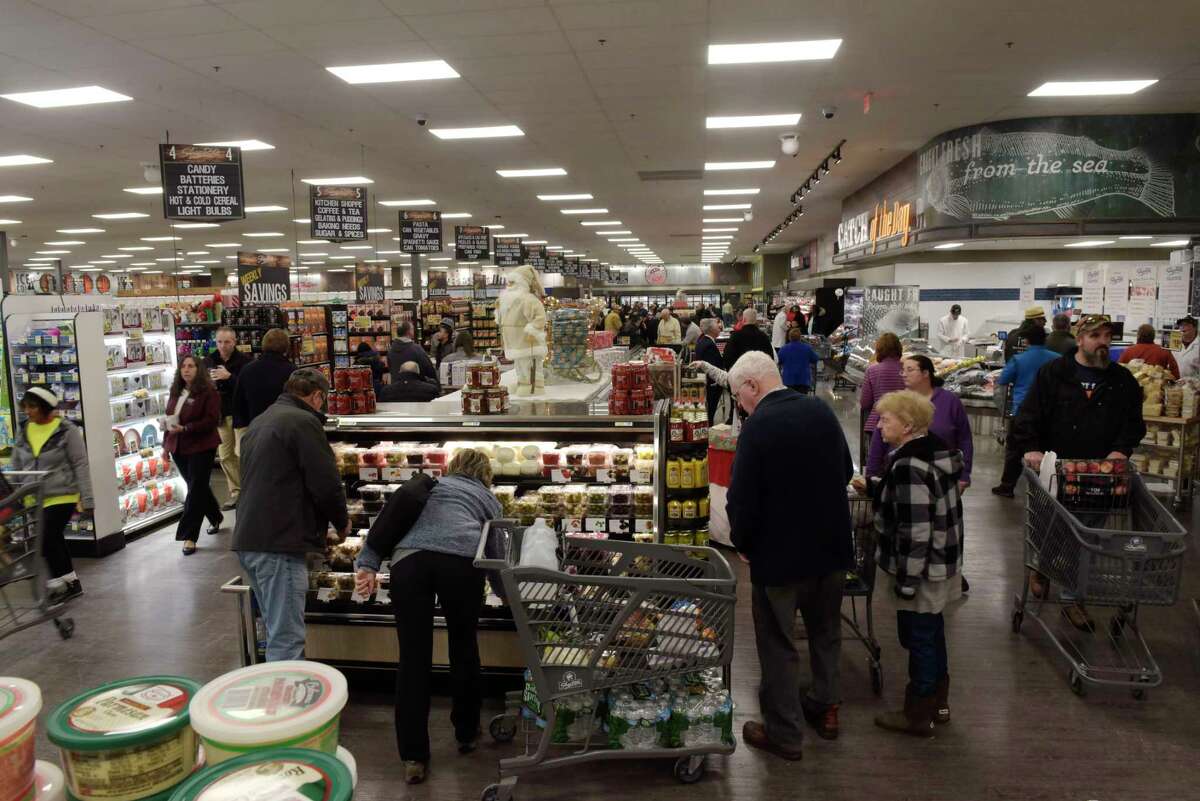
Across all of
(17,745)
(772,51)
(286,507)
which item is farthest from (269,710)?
(772,51)

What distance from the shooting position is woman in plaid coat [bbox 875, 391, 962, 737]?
12.2 ft

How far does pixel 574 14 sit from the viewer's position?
19.2ft

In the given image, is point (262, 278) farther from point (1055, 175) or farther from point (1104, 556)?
point (1104, 556)

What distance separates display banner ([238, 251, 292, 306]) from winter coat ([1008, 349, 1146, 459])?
11.3 metres

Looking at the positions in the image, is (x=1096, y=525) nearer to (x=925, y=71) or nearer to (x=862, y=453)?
(x=862, y=453)

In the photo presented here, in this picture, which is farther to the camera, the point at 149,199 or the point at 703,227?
the point at 703,227

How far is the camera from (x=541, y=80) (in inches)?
301

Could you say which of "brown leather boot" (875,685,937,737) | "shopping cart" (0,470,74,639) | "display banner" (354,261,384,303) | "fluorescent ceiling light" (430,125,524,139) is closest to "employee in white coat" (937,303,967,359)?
"fluorescent ceiling light" (430,125,524,139)

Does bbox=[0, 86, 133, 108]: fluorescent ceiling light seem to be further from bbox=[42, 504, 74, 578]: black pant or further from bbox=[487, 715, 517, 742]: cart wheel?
bbox=[487, 715, 517, 742]: cart wheel

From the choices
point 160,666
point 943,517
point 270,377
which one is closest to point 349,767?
point 943,517

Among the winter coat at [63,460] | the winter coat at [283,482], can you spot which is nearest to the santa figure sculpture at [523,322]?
the winter coat at [283,482]

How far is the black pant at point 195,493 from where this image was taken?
6.95 metres

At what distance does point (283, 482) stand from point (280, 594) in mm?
595

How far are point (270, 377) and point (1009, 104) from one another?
8.57 metres
